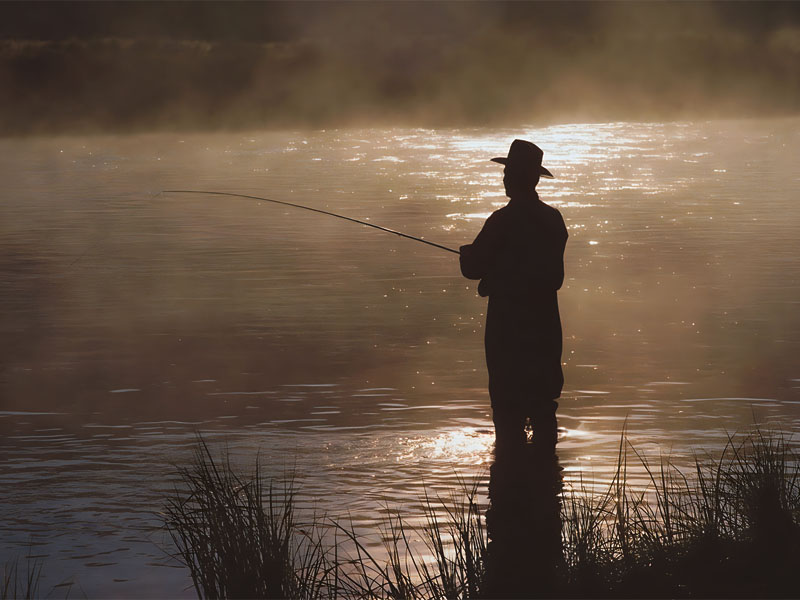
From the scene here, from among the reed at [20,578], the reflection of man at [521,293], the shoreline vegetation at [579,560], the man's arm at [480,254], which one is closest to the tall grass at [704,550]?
the shoreline vegetation at [579,560]

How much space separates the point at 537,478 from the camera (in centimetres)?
692

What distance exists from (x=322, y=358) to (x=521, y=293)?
6.57 metres

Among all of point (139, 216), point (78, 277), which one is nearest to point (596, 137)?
point (139, 216)

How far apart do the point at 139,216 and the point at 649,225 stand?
14714mm

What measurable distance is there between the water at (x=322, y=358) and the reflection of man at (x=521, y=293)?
73cm

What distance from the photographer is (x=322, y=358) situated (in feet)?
42.9

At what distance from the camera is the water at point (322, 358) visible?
764 centimetres

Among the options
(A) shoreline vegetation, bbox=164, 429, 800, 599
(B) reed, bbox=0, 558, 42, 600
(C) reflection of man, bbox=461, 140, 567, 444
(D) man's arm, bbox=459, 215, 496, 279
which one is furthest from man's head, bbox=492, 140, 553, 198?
(B) reed, bbox=0, 558, 42, 600

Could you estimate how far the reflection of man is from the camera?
6.63 m

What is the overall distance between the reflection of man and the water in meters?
0.73

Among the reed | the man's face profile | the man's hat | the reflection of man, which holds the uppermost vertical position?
the man's hat

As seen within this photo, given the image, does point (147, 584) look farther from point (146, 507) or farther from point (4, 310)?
point (4, 310)

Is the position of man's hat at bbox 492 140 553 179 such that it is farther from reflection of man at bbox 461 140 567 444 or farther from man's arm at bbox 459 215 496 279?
man's arm at bbox 459 215 496 279

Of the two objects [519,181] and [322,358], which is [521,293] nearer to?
[519,181]
